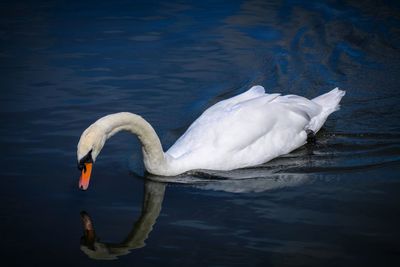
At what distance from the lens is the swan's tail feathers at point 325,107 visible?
10422 mm

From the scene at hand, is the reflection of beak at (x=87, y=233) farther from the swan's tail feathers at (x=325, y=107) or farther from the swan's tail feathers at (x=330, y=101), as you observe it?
the swan's tail feathers at (x=330, y=101)

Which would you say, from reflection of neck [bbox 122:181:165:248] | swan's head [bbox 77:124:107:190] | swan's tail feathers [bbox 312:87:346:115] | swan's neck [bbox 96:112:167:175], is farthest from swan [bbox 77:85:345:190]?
swan's tail feathers [bbox 312:87:346:115]

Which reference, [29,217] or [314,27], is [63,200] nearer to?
[29,217]

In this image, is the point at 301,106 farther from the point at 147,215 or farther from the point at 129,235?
the point at 129,235

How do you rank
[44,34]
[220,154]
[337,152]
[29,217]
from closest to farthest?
[29,217], [220,154], [337,152], [44,34]

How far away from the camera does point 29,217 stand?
7879mm

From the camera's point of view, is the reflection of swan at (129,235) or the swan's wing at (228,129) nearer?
the reflection of swan at (129,235)

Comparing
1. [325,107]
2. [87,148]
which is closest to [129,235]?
[87,148]

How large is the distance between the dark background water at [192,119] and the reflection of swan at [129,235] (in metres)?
0.04

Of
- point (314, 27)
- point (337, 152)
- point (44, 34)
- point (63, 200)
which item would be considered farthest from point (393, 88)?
point (44, 34)

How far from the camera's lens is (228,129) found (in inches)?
359

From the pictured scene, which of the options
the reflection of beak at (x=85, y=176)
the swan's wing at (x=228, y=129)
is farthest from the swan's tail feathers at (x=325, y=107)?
the reflection of beak at (x=85, y=176)

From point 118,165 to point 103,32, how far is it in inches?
278

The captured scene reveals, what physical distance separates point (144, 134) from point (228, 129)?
1127mm
